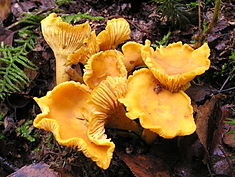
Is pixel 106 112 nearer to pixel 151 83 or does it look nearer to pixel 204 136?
pixel 151 83

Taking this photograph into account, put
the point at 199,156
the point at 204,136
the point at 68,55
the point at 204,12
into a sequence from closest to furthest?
the point at 204,136 < the point at 199,156 < the point at 68,55 < the point at 204,12

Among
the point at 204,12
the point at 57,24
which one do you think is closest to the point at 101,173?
the point at 57,24

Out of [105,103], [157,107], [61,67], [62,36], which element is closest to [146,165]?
[157,107]

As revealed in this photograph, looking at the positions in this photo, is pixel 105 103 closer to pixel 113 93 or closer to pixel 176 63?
pixel 113 93

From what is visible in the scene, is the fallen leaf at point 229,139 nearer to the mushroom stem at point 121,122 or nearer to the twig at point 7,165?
the mushroom stem at point 121,122

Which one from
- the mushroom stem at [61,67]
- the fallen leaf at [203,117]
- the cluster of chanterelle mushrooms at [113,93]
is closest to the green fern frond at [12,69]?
the mushroom stem at [61,67]
